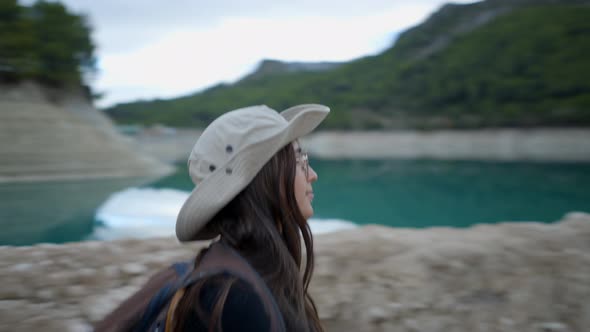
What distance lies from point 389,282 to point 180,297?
2.06 m

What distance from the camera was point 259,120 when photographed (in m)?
1.16

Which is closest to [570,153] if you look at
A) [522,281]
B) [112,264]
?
[522,281]

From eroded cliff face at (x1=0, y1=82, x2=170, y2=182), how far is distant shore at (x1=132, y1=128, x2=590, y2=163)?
10.4m

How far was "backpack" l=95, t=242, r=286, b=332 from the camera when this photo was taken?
0.97m

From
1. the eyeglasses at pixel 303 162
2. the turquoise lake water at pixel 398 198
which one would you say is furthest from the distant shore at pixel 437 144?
the eyeglasses at pixel 303 162

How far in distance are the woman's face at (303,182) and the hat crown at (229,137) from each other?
0.14 meters

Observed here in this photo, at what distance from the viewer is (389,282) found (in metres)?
2.76

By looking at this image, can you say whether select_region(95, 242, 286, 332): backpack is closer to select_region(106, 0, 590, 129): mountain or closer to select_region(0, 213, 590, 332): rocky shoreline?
select_region(0, 213, 590, 332): rocky shoreline

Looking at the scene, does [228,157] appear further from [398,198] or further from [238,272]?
[398,198]

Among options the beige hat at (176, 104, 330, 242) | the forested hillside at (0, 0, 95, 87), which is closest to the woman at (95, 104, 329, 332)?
the beige hat at (176, 104, 330, 242)

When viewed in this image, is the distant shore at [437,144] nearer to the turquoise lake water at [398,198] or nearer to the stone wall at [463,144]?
the stone wall at [463,144]

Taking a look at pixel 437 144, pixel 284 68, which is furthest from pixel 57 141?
pixel 284 68

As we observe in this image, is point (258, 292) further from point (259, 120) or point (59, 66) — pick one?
point (59, 66)

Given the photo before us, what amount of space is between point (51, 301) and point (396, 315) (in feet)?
6.11
